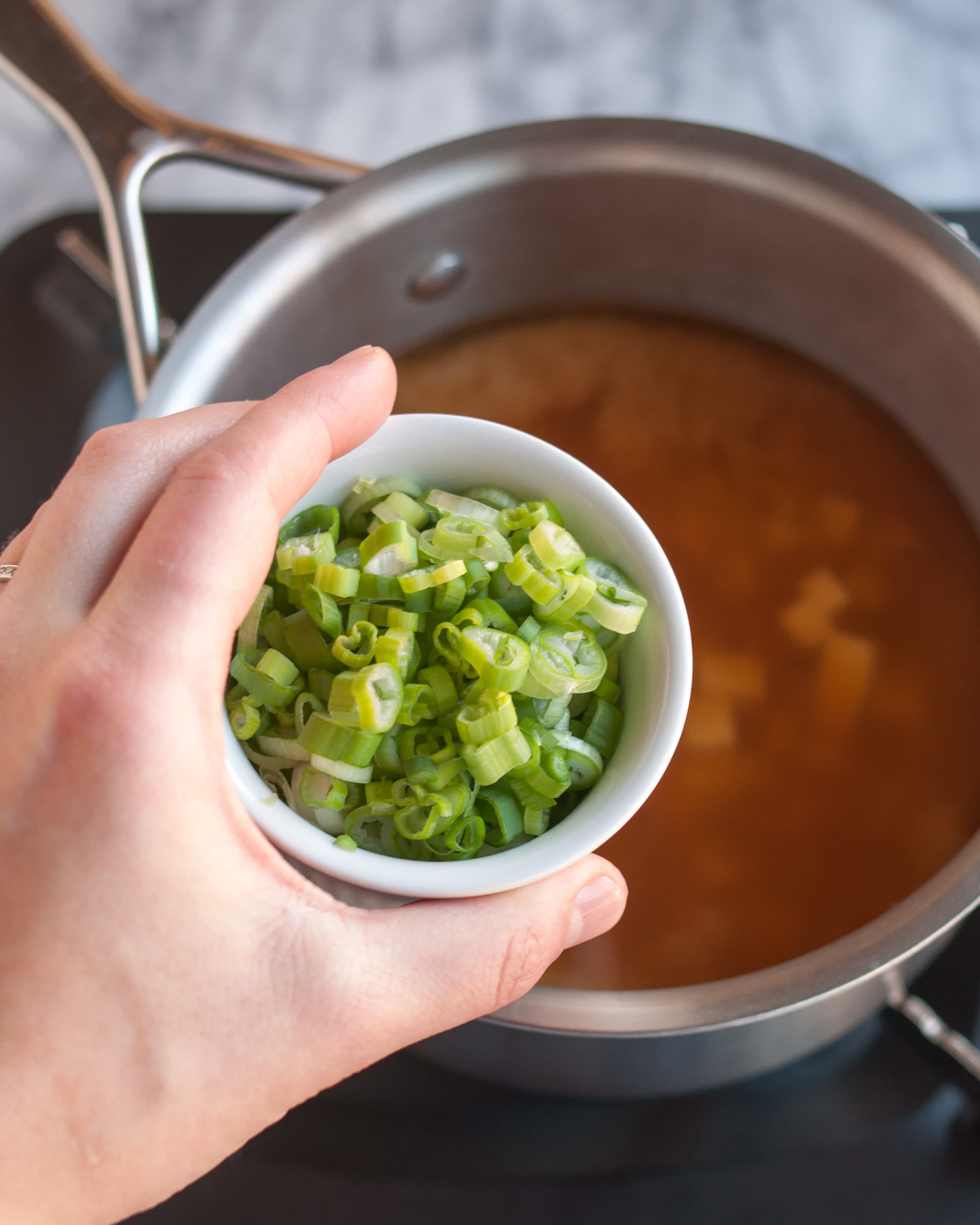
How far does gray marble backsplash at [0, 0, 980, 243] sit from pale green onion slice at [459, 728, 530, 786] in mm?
1088

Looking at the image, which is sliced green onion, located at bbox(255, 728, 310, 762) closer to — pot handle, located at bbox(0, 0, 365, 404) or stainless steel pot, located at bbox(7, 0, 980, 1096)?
stainless steel pot, located at bbox(7, 0, 980, 1096)

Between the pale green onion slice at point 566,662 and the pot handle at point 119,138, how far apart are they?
1.48 ft

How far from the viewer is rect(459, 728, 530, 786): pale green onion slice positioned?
576 millimetres

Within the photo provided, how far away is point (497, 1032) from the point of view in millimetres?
738

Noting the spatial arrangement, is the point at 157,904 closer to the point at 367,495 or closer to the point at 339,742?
the point at 339,742

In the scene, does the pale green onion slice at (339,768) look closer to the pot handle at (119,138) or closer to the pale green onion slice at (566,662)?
the pale green onion slice at (566,662)

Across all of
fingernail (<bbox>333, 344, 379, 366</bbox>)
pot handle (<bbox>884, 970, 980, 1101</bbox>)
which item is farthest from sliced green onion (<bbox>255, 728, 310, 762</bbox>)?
pot handle (<bbox>884, 970, 980, 1101</bbox>)

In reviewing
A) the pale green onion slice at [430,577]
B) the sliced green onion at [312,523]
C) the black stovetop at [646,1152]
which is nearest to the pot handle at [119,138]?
the sliced green onion at [312,523]

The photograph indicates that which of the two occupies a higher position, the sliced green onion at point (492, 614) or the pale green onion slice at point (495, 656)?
the sliced green onion at point (492, 614)

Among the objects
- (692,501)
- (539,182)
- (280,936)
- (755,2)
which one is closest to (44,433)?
(539,182)

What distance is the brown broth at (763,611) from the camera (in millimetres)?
888

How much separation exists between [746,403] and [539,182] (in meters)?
0.33

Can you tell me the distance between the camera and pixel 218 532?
52cm

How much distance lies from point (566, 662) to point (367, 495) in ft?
0.59
